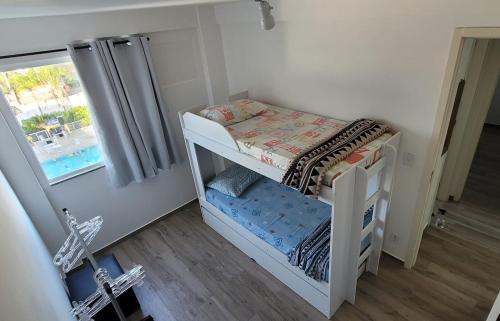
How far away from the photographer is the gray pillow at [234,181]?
2795 millimetres

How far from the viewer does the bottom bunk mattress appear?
2180mm

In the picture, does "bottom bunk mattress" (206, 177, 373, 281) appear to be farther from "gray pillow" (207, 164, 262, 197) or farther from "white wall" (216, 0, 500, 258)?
"white wall" (216, 0, 500, 258)

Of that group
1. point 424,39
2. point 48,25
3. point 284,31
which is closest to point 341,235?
point 424,39

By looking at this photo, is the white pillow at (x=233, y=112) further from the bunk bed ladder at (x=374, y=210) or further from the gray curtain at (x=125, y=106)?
the bunk bed ladder at (x=374, y=210)

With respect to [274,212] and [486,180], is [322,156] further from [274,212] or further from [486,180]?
[486,180]

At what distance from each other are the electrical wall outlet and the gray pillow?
141cm

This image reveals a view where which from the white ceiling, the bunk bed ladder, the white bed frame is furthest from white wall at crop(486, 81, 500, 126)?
the white ceiling

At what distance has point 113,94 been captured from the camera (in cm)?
259

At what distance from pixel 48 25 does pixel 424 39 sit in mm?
2812

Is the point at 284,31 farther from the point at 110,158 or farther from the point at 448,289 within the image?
the point at 448,289

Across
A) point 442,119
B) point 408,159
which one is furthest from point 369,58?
point 408,159

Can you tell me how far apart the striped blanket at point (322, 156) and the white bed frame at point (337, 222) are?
0.33 feet

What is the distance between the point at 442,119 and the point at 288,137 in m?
1.07

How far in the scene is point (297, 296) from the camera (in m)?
2.32
